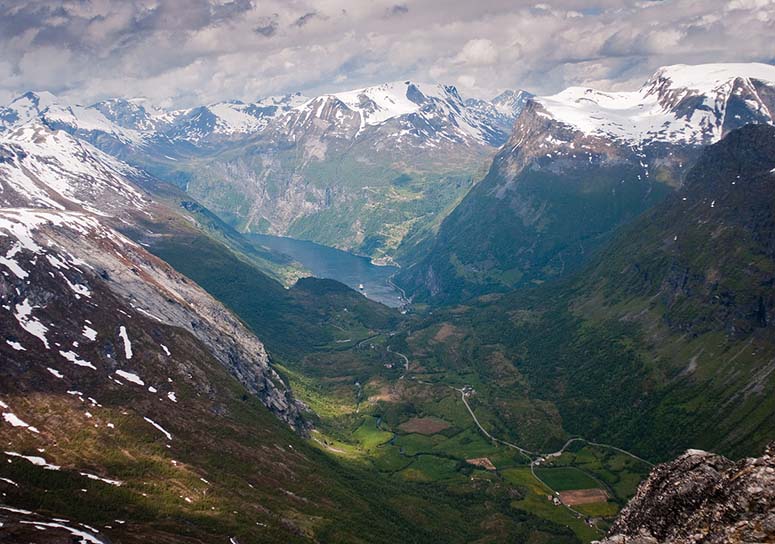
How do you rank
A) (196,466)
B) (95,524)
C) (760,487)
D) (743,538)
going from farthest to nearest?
1. (196,466)
2. (95,524)
3. (760,487)
4. (743,538)

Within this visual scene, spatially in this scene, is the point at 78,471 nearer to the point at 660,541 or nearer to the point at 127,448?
the point at 127,448

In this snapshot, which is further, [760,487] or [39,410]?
[39,410]

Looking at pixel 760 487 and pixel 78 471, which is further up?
pixel 760 487

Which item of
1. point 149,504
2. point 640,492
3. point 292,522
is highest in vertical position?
point 640,492

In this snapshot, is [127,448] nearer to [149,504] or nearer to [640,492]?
[149,504]

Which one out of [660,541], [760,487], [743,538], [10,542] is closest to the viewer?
[743,538]

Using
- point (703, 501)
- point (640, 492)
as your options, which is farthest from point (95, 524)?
point (703, 501)
